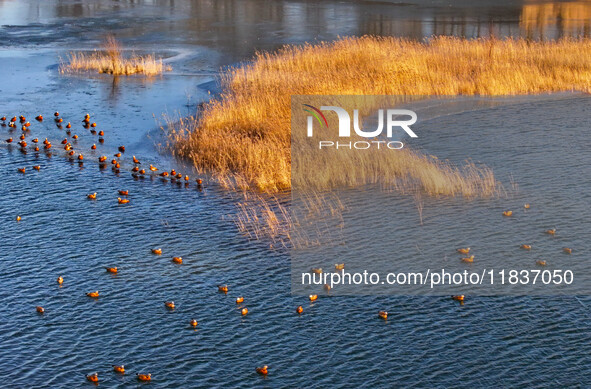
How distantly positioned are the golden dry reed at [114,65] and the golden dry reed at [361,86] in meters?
2.86

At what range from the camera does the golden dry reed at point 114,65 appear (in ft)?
91.2

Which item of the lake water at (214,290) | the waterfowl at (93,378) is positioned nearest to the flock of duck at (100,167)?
the waterfowl at (93,378)

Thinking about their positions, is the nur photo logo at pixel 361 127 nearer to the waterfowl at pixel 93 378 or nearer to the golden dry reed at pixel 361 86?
the golden dry reed at pixel 361 86

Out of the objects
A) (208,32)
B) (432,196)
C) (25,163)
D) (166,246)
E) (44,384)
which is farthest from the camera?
(208,32)

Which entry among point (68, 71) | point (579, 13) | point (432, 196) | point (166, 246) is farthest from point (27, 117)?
point (579, 13)

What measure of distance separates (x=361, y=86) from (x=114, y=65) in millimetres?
9034

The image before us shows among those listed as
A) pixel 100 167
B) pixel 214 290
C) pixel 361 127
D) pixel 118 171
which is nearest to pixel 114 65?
pixel 361 127

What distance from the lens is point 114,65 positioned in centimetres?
2778

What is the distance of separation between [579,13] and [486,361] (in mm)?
37607

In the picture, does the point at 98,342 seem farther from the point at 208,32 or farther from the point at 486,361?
the point at 208,32

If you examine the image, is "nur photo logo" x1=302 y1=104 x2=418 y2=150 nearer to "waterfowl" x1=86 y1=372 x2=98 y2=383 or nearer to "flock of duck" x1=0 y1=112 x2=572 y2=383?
"flock of duck" x1=0 y1=112 x2=572 y2=383

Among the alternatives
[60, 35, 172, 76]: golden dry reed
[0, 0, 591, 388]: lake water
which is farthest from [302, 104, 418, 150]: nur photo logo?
[60, 35, 172, 76]: golden dry reed

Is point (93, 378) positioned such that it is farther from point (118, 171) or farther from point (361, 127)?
point (361, 127)

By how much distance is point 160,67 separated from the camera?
28.2 m
